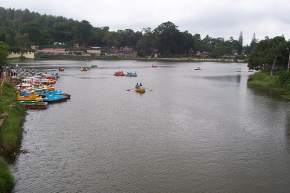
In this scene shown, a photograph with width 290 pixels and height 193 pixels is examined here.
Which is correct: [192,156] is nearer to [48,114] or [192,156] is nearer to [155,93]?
[48,114]

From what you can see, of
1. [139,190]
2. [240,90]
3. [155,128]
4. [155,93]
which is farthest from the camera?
[240,90]

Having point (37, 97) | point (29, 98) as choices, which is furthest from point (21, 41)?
point (29, 98)

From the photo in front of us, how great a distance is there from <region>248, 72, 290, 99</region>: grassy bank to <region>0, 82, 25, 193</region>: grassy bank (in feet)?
129

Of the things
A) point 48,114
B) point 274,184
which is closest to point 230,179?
point 274,184

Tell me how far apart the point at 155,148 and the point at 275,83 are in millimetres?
48496

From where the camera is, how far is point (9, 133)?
33.5m

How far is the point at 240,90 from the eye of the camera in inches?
3024

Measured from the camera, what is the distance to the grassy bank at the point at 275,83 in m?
70.2

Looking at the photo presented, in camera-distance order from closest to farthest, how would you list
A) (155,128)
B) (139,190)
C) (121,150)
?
(139,190)
(121,150)
(155,128)

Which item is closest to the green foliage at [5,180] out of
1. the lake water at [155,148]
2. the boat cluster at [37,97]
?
the lake water at [155,148]

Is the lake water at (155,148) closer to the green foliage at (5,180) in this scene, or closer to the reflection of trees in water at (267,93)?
the green foliage at (5,180)

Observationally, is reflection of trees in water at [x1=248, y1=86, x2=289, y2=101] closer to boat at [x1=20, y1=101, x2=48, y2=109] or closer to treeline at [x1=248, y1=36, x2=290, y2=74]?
treeline at [x1=248, y1=36, x2=290, y2=74]

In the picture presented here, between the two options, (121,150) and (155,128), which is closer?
(121,150)

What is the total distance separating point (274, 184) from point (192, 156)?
6.97 meters
